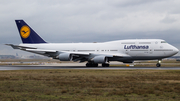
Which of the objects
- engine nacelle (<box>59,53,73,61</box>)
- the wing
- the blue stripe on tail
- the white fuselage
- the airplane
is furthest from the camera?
the blue stripe on tail

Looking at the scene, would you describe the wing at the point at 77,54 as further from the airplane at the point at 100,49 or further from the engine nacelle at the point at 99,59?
the engine nacelle at the point at 99,59

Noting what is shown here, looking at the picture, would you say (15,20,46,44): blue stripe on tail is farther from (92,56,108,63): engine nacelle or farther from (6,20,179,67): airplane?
(92,56,108,63): engine nacelle

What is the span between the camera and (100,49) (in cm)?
4891

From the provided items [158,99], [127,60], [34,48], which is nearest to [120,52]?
[127,60]

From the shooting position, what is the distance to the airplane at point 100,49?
1772 inches

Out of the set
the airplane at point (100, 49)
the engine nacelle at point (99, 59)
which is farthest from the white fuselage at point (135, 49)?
the engine nacelle at point (99, 59)

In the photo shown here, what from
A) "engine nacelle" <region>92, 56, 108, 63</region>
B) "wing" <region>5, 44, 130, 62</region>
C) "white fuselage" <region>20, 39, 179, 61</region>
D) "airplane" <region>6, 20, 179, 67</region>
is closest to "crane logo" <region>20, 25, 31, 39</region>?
"airplane" <region>6, 20, 179, 67</region>

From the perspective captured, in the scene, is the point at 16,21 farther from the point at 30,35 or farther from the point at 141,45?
the point at 141,45

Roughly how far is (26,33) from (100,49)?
18019 millimetres

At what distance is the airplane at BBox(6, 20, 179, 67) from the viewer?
1772 inches

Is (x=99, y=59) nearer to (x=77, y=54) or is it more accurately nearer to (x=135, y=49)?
(x=77, y=54)

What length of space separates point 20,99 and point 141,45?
119ft

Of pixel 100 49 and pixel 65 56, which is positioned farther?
pixel 100 49

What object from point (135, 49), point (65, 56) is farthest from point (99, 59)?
point (135, 49)
